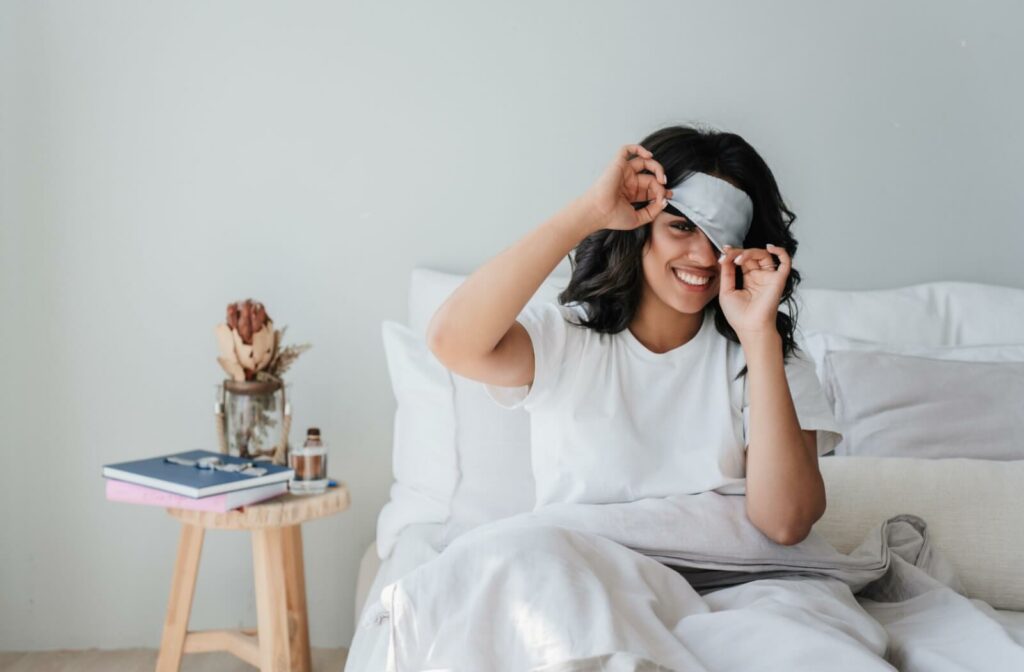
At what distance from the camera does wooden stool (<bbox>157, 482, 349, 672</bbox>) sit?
190 cm

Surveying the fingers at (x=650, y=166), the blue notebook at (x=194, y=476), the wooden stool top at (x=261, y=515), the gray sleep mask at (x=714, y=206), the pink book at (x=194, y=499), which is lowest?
the wooden stool top at (x=261, y=515)

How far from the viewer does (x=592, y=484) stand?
1471mm

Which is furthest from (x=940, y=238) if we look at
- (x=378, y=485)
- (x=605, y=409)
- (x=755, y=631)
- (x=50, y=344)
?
(x=50, y=344)

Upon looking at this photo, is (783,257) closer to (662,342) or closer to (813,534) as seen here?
(662,342)

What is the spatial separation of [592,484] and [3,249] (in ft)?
5.00

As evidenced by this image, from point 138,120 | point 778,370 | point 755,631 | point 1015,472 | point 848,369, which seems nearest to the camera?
point 755,631

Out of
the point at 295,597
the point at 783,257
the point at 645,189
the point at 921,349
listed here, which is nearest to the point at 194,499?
the point at 295,597

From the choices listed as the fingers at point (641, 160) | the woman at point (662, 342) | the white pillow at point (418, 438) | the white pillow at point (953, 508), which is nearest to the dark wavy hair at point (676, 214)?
the woman at point (662, 342)

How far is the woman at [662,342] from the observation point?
1.38 m

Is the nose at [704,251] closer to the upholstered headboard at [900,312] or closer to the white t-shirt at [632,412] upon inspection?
Result: the white t-shirt at [632,412]

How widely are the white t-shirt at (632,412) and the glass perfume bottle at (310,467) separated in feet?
1.98

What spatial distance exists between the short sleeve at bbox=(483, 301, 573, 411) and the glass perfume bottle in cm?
63

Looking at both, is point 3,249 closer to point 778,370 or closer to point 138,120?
point 138,120

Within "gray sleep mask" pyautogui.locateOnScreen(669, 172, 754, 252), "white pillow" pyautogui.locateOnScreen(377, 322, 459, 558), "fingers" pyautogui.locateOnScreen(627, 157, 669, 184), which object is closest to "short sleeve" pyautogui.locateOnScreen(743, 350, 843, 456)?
"gray sleep mask" pyautogui.locateOnScreen(669, 172, 754, 252)
